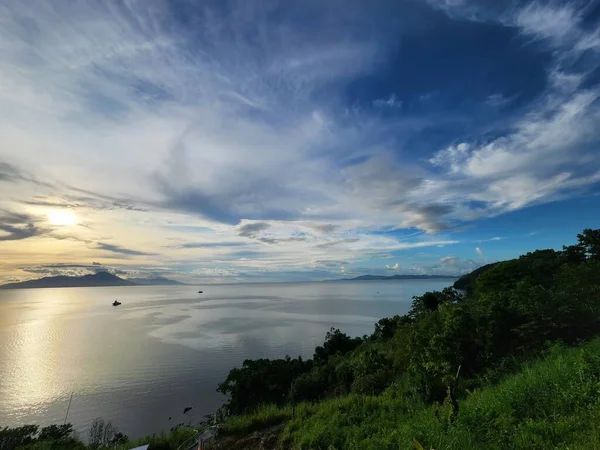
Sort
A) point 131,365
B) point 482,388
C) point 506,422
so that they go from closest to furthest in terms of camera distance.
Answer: point 506,422 → point 482,388 → point 131,365

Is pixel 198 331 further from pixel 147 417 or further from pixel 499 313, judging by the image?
pixel 499 313

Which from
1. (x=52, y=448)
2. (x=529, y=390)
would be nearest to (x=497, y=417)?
(x=529, y=390)

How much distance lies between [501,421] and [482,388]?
4.10 meters

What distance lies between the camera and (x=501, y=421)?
5828 millimetres

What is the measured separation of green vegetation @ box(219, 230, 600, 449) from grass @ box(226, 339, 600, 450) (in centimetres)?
2

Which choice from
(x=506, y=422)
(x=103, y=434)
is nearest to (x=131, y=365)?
(x=103, y=434)

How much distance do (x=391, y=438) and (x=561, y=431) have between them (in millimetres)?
3135

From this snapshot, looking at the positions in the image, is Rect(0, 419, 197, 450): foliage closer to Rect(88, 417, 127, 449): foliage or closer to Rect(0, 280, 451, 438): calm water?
Rect(88, 417, 127, 449): foliage

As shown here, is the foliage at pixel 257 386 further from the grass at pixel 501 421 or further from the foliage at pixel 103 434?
the grass at pixel 501 421

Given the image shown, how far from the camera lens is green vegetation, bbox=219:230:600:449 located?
5.56 metres

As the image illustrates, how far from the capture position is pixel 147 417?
3048 cm

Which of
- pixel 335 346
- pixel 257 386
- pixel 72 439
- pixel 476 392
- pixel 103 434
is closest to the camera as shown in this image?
pixel 476 392

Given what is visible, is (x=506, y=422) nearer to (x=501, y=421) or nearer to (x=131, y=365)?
(x=501, y=421)

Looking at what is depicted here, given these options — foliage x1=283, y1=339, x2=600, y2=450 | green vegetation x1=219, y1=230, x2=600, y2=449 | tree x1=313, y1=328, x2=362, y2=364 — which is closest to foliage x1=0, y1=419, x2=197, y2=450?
green vegetation x1=219, y1=230, x2=600, y2=449
